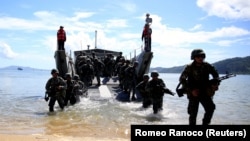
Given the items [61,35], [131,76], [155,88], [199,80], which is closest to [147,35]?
[131,76]

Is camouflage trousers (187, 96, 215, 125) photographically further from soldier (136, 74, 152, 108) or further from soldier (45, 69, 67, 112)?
soldier (45, 69, 67, 112)

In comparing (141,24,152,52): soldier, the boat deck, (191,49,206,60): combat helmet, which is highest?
(141,24,152,52): soldier

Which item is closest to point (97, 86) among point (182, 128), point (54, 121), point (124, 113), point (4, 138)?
point (124, 113)

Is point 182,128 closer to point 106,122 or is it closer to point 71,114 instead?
point 106,122

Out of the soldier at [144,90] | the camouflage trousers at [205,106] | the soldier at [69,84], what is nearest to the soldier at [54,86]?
the soldier at [69,84]

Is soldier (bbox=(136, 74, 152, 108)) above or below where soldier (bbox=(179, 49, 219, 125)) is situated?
below

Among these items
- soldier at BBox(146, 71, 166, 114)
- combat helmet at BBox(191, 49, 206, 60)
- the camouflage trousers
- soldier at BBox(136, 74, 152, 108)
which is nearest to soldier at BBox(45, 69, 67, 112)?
soldier at BBox(136, 74, 152, 108)

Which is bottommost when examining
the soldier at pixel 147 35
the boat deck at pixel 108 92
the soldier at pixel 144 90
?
the boat deck at pixel 108 92

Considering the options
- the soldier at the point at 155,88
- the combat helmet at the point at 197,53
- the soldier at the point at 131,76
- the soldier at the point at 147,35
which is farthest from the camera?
the soldier at the point at 147,35

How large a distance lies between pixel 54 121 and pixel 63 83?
198 centimetres

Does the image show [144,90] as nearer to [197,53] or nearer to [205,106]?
[205,106]

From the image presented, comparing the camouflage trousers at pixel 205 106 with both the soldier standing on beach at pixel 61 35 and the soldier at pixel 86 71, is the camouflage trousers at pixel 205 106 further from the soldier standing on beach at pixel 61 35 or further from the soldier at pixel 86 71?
the soldier standing on beach at pixel 61 35

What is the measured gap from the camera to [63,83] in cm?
1309

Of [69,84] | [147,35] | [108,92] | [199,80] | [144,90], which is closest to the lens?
[199,80]
